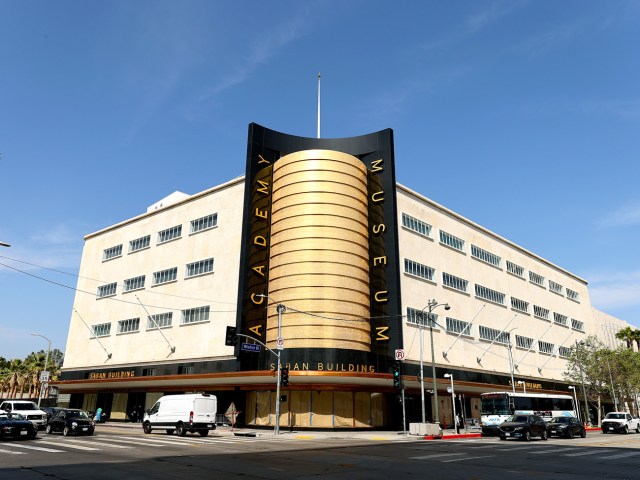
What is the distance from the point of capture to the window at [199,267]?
52.7 m

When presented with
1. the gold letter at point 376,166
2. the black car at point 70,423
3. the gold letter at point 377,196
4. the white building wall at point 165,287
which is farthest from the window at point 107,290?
the gold letter at point 376,166

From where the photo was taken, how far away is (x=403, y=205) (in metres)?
54.6

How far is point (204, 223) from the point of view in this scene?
55.4 metres

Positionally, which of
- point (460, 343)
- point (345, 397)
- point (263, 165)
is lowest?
point (345, 397)

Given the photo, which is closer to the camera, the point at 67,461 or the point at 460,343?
the point at 67,461

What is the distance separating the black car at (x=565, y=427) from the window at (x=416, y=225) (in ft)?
77.6

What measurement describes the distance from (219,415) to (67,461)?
34.3 meters

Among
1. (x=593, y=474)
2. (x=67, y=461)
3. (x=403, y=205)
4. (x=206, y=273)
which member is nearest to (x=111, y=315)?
(x=206, y=273)

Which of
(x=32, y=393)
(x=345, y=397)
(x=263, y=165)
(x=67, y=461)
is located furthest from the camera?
(x=32, y=393)

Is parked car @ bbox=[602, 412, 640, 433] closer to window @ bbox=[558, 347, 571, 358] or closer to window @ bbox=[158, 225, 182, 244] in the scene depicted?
window @ bbox=[558, 347, 571, 358]

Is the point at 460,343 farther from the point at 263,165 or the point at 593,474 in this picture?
the point at 593,474

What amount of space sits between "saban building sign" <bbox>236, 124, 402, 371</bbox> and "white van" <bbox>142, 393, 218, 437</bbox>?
10082mm

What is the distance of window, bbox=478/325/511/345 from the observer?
61.0 meters

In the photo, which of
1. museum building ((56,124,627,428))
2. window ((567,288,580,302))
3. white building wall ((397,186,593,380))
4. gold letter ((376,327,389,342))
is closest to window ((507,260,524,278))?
white building wall ((397,186,593,380))
